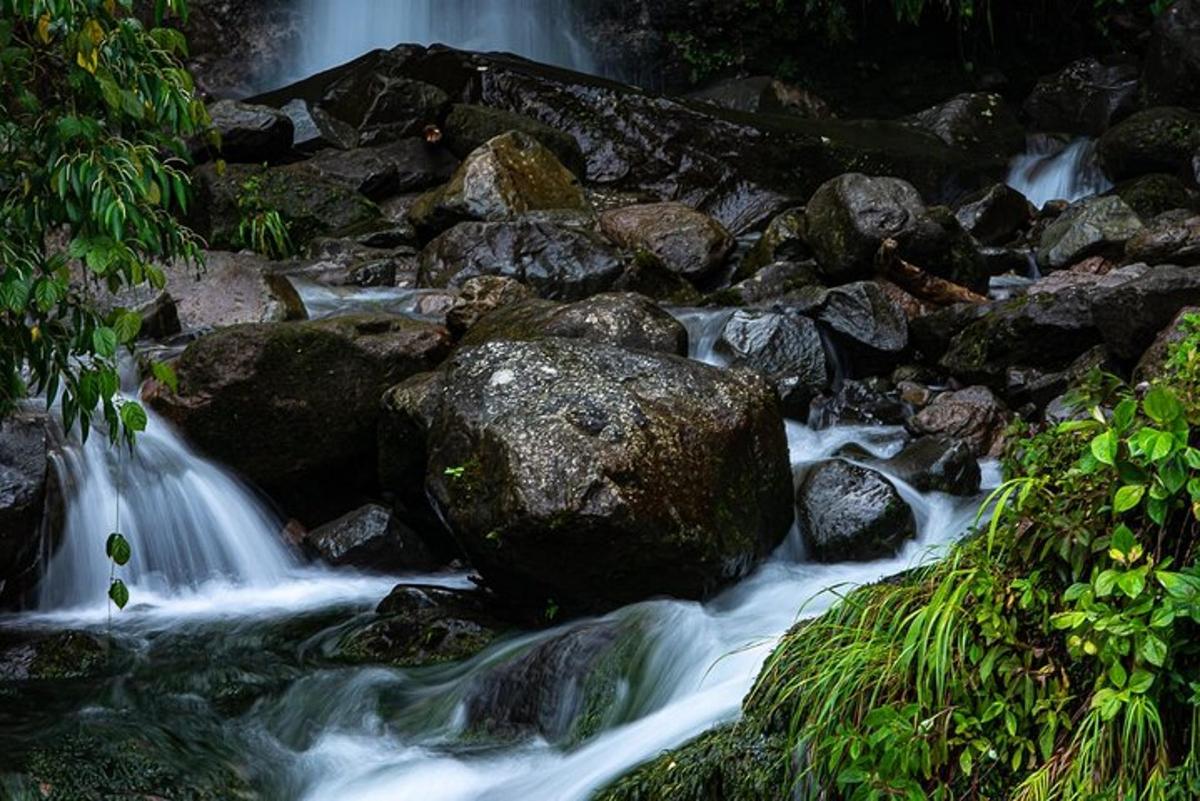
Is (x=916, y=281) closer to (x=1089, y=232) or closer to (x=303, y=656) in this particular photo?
(x=1089, y=232)

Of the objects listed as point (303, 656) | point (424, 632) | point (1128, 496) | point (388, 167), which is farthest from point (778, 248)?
point (1128, 496)

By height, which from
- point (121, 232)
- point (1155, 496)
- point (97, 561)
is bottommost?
point (97, 561)

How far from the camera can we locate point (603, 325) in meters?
7.60

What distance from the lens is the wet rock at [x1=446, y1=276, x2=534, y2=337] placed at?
8.79m

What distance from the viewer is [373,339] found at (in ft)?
25.8

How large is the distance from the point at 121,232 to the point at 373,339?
157 inches

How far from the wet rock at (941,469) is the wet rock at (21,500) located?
452cm

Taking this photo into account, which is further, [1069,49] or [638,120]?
[1069,49]

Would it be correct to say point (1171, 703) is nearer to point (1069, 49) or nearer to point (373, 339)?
point (373, 339)

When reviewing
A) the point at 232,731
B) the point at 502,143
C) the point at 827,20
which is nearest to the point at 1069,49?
the point at 827,20

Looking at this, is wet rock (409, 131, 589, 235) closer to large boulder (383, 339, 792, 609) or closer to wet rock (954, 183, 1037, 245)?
wet rock (954, 183, 1037, 245)

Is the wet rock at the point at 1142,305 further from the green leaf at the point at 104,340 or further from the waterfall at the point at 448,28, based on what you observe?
the waterfall at the point at 448,28

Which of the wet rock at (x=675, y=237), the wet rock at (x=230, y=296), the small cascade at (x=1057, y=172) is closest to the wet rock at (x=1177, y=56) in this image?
the small cascade at (x=1057, y=172)

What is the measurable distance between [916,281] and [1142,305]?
2.39 metres
